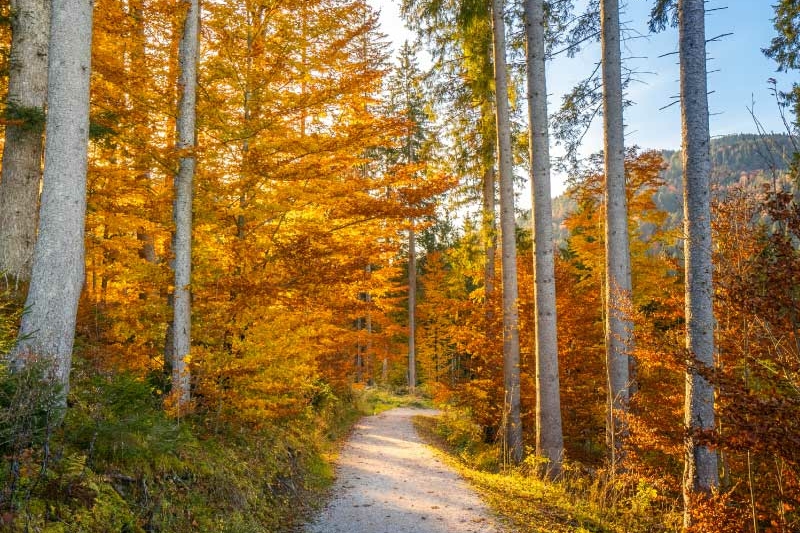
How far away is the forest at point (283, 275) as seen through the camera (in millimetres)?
4180

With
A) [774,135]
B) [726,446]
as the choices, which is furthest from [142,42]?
[726,446]

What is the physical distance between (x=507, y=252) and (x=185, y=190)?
691 cm

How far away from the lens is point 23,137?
293 inches

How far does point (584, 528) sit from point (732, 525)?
1.65m

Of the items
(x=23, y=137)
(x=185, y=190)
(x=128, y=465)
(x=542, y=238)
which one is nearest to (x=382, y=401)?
(x=542, y=238)

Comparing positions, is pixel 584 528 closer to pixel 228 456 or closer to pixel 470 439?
pixel 228 456

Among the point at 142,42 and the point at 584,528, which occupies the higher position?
the point at 142,42

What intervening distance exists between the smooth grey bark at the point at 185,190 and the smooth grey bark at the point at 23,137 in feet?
7.74

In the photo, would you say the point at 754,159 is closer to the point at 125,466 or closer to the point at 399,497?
the point at 399,497

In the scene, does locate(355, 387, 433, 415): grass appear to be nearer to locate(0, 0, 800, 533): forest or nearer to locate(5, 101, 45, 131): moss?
locate(0, 0, 800, 533): forest

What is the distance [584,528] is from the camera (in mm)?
5793

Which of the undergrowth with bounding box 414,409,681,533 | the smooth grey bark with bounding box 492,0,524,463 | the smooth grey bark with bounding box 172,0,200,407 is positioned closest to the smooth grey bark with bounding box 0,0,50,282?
the smooth grey bark with bounding box 172,0,200,407

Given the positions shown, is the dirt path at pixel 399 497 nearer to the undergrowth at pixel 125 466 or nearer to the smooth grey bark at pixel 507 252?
the undergrowth at pixel 125 466

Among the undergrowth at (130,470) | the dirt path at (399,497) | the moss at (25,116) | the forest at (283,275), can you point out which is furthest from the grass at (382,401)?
the moss at (25,116)
